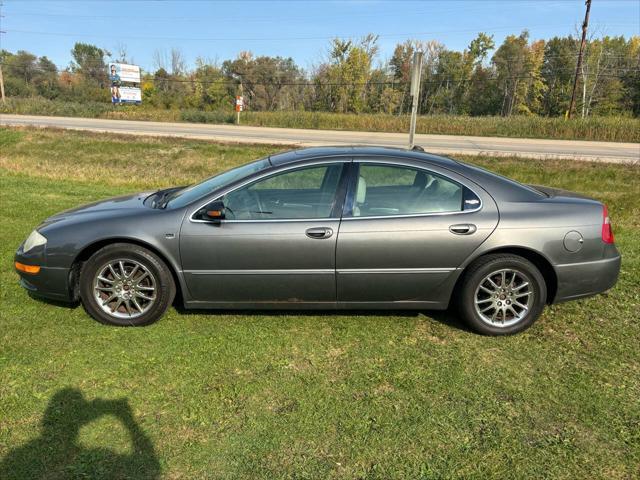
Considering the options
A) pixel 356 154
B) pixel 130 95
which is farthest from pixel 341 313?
pixel 130 95

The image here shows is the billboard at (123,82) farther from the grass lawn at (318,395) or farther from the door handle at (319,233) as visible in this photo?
the door handle at (319,233)

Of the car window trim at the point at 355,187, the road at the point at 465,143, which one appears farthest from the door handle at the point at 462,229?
the road at the point at 465,143

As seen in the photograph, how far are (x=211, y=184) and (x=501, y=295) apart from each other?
2.68 m

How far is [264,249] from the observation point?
3.76 m

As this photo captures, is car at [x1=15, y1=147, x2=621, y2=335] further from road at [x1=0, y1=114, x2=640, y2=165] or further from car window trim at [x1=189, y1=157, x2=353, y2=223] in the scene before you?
road at [x1=0, y1=114, x2=640, y2=165]

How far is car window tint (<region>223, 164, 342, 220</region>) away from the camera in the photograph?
3.86 metres

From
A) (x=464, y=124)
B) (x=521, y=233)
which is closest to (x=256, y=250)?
(x=521, y=233)

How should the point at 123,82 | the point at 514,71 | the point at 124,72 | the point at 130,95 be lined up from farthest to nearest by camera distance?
the point at 514,71 < the point at 123,82 < the point at 124,72 < the point at 130,95

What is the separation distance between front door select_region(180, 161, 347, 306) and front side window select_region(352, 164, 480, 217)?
0.20m

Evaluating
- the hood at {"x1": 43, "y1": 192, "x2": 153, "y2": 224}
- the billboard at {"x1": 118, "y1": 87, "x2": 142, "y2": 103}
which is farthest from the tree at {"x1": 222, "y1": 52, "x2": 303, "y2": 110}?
the hood at {"x1": 43, "y1": 192, "x2": 153, "y2": 224}

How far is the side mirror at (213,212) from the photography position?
3.76 metres

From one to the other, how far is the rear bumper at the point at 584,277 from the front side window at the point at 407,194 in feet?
3.08

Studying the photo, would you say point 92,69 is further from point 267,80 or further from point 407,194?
point 407,194

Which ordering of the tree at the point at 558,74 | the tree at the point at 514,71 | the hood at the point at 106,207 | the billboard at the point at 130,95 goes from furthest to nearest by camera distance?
the tree at the point at 514,71, the tree at the point at 558,74, the billboard at the point at 130,95, the hood at the point at 106,207
